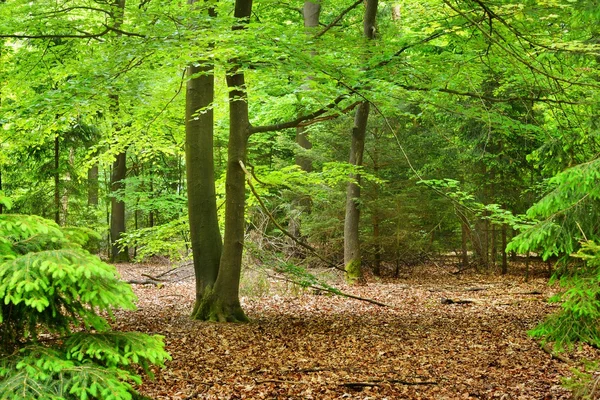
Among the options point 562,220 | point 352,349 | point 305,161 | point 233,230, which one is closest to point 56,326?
point 562,220

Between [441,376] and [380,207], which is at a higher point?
[380,207]

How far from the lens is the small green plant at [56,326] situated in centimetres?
217

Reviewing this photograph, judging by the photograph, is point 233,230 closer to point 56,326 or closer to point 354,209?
point 354,209

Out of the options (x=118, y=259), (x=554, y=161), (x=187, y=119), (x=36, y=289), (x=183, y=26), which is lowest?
(x=118, y=259)

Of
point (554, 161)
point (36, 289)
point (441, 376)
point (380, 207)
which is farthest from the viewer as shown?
point (380, 207)

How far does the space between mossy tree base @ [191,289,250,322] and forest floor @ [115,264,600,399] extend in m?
0.24

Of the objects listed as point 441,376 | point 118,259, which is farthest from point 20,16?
point 118,259

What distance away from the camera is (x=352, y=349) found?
6871 millimetres

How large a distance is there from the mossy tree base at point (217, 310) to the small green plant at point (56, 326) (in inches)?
224

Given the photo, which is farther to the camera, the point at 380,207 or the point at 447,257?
the point at 447,257

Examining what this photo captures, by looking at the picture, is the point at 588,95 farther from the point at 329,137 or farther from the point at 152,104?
the point at 329,137

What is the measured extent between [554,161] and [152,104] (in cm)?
755

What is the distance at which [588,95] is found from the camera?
23.9 feet

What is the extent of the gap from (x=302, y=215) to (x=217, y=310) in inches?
292
